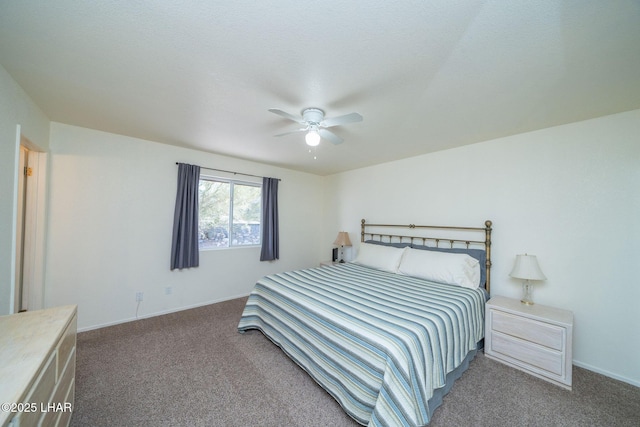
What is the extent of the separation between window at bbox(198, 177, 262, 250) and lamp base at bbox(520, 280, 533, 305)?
3.79m

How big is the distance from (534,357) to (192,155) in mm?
4611

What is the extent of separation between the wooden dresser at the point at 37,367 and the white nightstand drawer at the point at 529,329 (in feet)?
10.3

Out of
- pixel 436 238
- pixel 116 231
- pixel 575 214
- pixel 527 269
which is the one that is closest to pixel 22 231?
pixel 116 231

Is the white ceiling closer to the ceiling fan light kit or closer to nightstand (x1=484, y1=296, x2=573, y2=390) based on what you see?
the ceiling fan light kit

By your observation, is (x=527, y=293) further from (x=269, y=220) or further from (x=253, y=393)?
(x=269, y=220)

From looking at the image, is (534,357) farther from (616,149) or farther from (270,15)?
(270,15)

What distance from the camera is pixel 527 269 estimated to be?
2324 millimetres

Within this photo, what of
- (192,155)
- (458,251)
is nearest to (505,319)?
(458,251)

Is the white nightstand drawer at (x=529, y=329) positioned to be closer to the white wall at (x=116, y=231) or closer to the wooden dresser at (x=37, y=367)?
the wooden dresser at (x=37, y=367)

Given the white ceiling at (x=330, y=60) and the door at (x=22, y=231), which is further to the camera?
the door at (x=22, y=231)

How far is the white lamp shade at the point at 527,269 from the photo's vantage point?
2277 mm

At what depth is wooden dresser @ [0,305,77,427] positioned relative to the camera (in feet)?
2.70

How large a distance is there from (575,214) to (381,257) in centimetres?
203

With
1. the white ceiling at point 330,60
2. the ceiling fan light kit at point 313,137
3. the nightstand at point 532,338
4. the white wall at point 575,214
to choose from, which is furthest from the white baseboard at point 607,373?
the ceiling fan light kit at point 313,137
